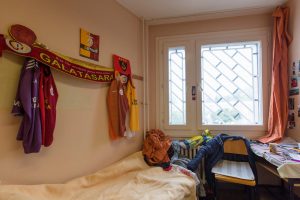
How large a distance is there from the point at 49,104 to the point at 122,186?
99 cm

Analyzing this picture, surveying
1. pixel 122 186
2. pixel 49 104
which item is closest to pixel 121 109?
pixel 122 186

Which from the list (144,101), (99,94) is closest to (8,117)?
(99,94)

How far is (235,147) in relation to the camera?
9.23 feet

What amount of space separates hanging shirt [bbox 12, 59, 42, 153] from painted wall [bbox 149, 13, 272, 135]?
2.03 metres

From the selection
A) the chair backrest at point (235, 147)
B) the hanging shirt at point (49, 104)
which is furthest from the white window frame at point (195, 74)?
the hanging shirt at point (49, 104)

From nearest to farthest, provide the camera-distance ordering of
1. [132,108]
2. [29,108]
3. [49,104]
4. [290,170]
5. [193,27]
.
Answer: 1. [29,108]
2. [49,104]
3. [290,170]
4. [132,108]
5. [193,27]

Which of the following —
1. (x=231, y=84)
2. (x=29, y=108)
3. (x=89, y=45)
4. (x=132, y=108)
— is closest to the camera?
(x=29, y=108)

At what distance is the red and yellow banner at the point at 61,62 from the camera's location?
144 centimetres

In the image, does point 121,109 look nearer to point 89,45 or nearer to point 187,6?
point 89,45

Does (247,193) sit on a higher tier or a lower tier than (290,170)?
lower

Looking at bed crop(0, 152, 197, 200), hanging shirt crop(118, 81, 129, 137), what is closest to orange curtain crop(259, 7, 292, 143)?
bed crop(0, 152, 197, 200)

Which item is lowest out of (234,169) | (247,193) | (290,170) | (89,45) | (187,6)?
(247,193)

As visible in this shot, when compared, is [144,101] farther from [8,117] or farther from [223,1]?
[8,117]

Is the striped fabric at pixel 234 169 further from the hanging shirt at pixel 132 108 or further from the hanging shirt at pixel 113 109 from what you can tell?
the hanging shirt at pixel 113 109
